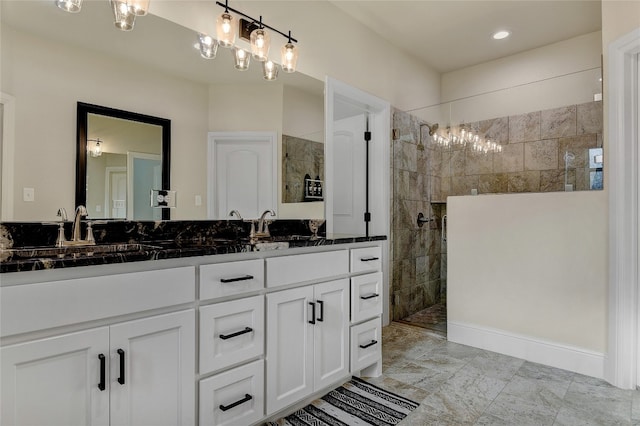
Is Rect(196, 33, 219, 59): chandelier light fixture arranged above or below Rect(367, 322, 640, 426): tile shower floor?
above

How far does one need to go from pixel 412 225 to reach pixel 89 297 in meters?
3.13

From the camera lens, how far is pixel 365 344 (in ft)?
7.13

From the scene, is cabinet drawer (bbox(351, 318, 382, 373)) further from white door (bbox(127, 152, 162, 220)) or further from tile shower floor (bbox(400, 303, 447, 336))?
white door (bbox(127, 152, 162, 220))

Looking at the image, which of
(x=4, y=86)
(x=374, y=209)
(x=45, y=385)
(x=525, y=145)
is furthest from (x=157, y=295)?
(x=525, y=145)

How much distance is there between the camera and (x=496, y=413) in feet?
6.23

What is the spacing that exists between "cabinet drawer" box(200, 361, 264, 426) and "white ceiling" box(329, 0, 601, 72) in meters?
2.76

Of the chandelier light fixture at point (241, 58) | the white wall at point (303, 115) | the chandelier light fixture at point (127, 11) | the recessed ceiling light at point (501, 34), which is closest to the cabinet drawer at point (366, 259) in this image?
the white wall at point (303, 115)

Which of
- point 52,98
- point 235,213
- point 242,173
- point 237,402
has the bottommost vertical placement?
point 237,402

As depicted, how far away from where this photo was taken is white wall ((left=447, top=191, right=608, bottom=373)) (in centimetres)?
236

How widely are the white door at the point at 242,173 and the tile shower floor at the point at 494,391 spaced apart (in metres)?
1.36

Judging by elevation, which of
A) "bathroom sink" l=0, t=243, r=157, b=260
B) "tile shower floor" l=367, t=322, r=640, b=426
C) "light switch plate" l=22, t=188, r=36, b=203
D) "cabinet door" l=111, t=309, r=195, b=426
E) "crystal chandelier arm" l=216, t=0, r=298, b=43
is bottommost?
"tile shower floor" l=367, t=322, r=640, b=426

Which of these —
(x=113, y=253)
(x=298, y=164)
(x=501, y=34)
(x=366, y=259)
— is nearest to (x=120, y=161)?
(x=113, y=253)

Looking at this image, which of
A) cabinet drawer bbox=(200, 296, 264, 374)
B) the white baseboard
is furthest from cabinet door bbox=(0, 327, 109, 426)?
the white baseboard

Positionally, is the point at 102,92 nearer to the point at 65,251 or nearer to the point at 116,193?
the point at 116,193
